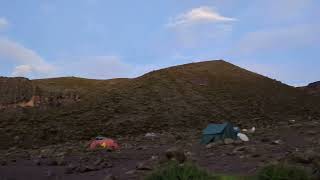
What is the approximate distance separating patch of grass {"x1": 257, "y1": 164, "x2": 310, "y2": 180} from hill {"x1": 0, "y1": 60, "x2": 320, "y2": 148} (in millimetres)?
24491

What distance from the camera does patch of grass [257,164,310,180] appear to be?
1059cm

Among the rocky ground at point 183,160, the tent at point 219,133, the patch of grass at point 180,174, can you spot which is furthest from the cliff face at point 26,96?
the patch of grass at point 180,174

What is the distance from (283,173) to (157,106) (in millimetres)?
33806

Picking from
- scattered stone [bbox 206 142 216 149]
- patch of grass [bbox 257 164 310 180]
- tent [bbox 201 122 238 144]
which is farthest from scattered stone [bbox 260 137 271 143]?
patch of grass [bbox 257 164 310 180]

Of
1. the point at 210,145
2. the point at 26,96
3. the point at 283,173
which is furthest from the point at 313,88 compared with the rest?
the point at 283,173

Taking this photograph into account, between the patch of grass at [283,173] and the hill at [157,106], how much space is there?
2449cm

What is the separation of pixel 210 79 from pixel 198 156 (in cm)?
3763

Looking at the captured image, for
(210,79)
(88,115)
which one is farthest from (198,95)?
(88,115)

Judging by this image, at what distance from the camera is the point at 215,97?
48.8 m

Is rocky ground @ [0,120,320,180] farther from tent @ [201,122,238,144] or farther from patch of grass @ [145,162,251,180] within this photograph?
patch of grass @ [145,162,251,180]

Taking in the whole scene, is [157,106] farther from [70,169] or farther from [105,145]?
[70,169]

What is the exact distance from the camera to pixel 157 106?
44.4 meters

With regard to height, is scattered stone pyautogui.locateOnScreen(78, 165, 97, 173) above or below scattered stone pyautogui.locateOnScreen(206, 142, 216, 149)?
below

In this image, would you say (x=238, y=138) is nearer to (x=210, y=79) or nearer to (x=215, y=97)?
(x=215, y=97)
